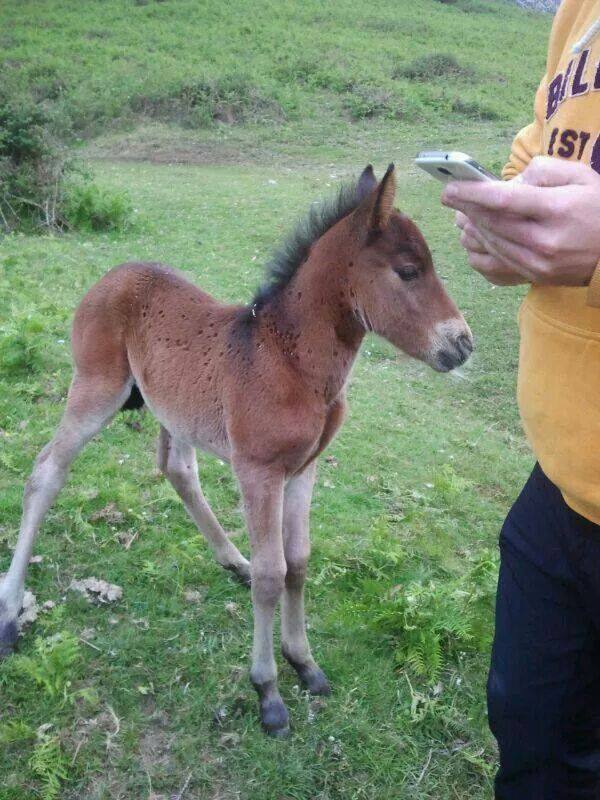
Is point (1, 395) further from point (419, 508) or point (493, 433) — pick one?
point (493, 433)

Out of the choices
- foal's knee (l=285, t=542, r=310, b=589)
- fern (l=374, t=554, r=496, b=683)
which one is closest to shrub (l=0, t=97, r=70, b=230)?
foal's knee (l=285, t=542, r=310, b=589)

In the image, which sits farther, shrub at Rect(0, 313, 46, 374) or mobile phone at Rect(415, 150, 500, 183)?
shrub at Rect(0, 313, 46, 374)

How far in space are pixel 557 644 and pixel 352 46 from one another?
23.3 meters

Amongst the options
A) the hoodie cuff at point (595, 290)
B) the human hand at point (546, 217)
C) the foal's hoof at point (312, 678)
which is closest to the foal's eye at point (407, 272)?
the human hand at point (546, 217)

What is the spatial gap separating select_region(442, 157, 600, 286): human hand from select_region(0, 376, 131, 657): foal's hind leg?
2.19 m

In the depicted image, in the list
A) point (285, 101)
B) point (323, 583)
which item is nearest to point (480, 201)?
point (323, 583)

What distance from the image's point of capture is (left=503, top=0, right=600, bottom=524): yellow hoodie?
158 centimetres

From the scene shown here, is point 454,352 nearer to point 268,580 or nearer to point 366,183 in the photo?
point 366,183

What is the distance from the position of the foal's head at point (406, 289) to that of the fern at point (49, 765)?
6.33 ft

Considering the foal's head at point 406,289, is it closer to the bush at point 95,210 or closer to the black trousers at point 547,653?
the black trousers at point 547,653

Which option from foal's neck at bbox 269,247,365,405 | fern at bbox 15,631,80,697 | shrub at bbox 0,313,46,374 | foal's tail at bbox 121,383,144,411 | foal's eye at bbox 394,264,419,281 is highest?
foal's eye at bbox 394,264,419,281

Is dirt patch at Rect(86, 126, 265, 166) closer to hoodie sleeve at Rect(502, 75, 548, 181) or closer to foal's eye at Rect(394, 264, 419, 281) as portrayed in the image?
foal's eye at Rect(394, 264, 419, 281)

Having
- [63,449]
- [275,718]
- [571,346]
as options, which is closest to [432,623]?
[275,718]

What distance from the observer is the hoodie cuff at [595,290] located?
53.5 inches
